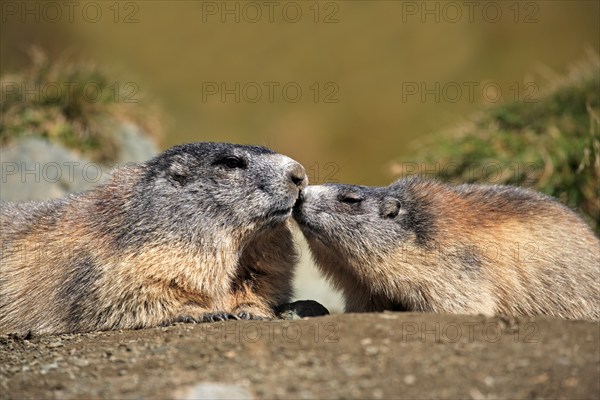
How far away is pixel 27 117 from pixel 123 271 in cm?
914

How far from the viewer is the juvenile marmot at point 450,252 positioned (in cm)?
894

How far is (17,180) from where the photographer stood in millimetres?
13555

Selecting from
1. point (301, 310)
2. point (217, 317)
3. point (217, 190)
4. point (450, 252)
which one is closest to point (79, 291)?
point (217, 317)

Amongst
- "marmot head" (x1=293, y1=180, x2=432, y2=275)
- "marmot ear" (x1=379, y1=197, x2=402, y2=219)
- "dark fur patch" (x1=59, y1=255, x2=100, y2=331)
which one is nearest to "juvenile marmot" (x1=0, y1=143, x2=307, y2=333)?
"dark fur patch" (x1=59, y1=255, x2=100, y2=331)

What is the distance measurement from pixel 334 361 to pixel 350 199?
3.49 meters

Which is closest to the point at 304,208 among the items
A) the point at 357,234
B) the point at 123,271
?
the point at 357,234

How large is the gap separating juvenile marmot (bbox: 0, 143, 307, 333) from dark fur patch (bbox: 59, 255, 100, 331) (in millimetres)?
10

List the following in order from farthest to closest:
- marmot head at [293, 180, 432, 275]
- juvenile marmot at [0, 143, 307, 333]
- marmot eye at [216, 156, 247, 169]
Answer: marmot head at [293, 180, 432, 275], marmot eye at [216, 156, 247, 169], juvenile marmot at [0, 143, 307, 333]

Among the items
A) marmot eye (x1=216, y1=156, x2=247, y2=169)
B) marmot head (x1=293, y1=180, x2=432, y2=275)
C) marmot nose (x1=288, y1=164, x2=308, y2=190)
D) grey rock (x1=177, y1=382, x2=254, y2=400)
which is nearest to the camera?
grey rock (x1=177, y1=382, x2=254, y2=400)

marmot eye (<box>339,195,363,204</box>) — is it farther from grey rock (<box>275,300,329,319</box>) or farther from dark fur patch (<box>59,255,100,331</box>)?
dark fur patch (<box>59,255,100,331</box>)

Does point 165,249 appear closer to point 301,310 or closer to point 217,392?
point 301,310

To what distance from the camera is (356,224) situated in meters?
9.36

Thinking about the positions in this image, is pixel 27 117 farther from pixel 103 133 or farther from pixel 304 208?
pixel 304 208

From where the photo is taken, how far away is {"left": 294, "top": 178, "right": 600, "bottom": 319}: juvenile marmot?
29.3 ft
